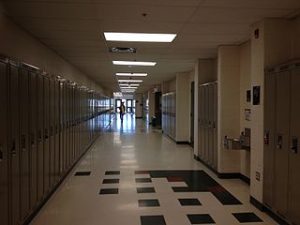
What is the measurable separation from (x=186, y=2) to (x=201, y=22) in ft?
3.12

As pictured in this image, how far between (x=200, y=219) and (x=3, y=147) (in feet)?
8.16

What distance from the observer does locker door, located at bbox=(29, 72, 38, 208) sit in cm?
384

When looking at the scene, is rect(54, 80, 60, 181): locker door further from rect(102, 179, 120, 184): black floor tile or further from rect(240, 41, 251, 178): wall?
rect(240, 41, 251, 178): wall

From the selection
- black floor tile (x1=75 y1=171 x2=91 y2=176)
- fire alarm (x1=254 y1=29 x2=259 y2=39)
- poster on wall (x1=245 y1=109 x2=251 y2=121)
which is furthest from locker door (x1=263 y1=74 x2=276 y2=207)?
black floor tile (x1=75 y1=171 x2=91 y2=176)

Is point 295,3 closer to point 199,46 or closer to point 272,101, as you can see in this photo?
point 272,101

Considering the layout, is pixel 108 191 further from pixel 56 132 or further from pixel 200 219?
pixel 200 219

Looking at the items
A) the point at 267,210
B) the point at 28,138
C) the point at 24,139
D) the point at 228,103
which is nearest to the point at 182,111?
the point at 228,103

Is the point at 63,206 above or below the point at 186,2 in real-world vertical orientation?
below

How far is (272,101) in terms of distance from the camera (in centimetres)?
412

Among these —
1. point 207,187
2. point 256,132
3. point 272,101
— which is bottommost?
point 207,187

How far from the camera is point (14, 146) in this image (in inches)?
128

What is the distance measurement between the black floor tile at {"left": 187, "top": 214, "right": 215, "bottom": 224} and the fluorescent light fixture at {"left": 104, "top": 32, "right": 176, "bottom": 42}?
2881mm

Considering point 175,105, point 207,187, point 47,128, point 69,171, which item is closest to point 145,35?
point 47,128

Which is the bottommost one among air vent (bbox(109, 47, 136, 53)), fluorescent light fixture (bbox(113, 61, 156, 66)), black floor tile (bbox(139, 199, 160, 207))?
black floor tile (bbox(139, 199, 160, 207))
